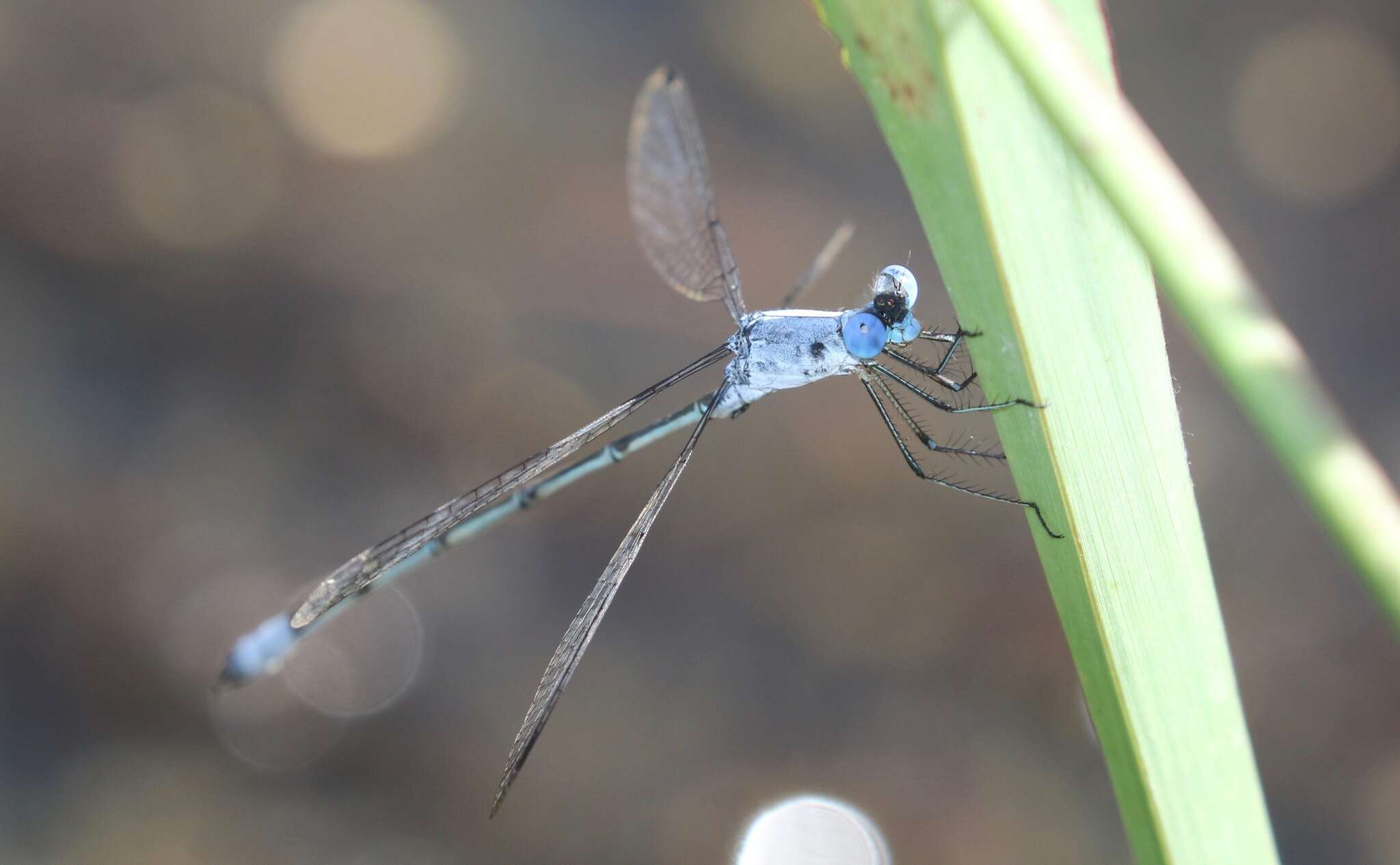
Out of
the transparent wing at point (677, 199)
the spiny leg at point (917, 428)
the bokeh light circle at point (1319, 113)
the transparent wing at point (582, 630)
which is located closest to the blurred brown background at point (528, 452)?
the bokeh light circle at point (1319, 113)

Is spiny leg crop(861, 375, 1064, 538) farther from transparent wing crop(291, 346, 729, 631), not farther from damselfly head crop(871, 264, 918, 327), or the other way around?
transparent wing crop(291, 346, 729, 631)

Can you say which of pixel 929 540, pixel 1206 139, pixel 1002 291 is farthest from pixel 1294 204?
pixel 1002 291

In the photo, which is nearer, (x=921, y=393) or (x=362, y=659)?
(x=921, y=393)

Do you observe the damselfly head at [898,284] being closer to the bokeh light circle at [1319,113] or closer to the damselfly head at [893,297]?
the damselfly head at [893,297]

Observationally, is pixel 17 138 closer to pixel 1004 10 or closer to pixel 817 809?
pixel 817 809

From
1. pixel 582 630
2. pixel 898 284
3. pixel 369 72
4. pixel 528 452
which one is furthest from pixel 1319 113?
pixel 369 72

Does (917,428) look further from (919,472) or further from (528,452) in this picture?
(528,452)

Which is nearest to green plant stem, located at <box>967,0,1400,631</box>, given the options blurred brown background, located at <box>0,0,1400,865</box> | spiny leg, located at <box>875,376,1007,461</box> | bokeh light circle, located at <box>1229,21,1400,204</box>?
spiny leg, located at <box>875,376,1007,461</box>
